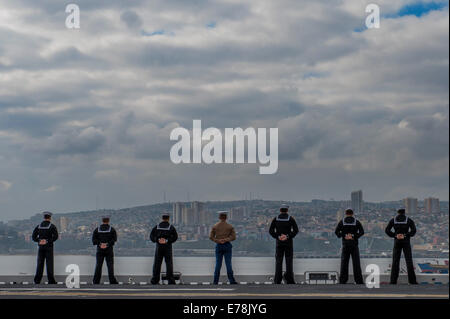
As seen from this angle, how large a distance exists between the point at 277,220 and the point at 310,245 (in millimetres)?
35800

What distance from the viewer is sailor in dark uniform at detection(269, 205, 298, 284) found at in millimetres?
20672

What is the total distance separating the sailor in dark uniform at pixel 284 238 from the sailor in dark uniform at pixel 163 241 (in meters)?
3.12

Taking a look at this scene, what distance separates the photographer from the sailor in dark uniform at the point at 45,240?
849 inches

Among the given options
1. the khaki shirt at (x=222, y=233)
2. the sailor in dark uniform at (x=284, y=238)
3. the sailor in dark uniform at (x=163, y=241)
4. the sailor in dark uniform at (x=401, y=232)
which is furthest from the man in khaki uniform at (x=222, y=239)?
the sailor in dark uniform at (x=401, y=232)

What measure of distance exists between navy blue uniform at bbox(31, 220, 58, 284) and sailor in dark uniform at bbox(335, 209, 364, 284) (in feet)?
29.2

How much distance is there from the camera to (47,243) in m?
21.6

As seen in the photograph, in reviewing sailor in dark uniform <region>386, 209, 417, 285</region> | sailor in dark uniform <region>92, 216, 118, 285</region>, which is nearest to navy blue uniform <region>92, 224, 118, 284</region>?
sailor in dark uniform <region>92, 216, 118, 285</region>

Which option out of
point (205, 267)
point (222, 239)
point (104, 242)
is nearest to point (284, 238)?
point (222, 239)

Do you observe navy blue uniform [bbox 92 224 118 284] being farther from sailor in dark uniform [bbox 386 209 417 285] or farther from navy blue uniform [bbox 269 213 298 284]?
sailor in dark uniform [bbox 386 209 417 285]

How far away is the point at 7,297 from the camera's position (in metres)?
14.9

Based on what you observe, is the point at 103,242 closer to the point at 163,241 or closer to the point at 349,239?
the point at 163,241
